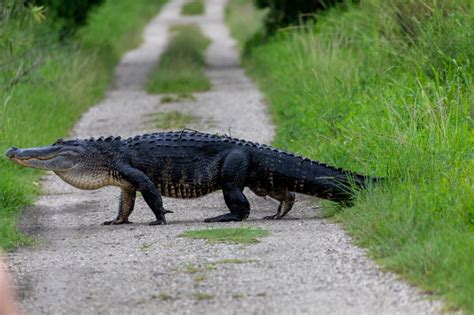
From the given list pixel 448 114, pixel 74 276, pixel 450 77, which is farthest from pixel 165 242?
pixel 450 77

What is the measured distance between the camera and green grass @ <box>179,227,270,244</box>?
840 cm

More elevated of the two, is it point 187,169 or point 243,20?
point 187,169

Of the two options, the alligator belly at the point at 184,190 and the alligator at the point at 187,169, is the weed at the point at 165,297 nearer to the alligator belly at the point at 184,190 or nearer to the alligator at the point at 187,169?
the alligator at the point at 187,169

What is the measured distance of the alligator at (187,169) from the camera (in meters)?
9.66

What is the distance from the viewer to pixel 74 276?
749cm

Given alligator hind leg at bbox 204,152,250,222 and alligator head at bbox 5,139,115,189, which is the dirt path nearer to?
alligator hind leg at bbox 204,152,250,222

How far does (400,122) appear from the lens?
412 inches

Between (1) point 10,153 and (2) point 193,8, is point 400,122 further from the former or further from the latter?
(2) point 193,8

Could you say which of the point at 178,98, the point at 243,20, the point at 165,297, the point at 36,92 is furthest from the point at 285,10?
the point at 165,297

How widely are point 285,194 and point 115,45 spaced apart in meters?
20.4

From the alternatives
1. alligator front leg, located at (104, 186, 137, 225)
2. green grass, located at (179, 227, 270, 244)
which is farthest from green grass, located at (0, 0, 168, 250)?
green grass, located at (179, 227, 270, 244)

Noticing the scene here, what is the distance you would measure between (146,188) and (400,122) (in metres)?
2.54

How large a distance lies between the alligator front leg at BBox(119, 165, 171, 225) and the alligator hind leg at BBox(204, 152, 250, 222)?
426 millimetres

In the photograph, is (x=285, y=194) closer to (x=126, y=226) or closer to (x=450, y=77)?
(x=126, y=226)
